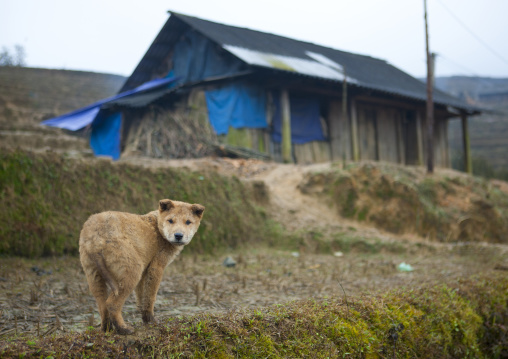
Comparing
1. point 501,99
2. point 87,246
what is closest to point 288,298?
point 87,246

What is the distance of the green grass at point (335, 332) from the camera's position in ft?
10.1

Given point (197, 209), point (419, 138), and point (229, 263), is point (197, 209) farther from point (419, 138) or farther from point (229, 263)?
point (419, 138)

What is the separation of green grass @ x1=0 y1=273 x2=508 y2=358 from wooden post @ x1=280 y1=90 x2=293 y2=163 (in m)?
10.0

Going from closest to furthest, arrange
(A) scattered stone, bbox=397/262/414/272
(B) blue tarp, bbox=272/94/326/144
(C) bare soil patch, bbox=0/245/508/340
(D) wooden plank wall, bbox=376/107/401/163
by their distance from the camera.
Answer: (C) bare soil patch, bbox=0/245/508/340
(A) scattered stone, bbox=397/262/414/272
(B) blue tarp, bbox=272/94/326/144
(D) wooden plank wall, bbox=376/107/401/163

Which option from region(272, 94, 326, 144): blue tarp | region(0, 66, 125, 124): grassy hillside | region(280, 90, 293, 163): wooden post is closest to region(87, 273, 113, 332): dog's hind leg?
A: region(280, 90, 293, 163): wooden post

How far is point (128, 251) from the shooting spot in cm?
336

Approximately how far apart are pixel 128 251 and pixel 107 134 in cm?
1492

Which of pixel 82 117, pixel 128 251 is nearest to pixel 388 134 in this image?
pixel 82 117

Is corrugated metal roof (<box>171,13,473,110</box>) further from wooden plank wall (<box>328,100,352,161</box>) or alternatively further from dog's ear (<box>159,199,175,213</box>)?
dog's ear (<box>159,199,175,213</box>)

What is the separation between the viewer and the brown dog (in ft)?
10.6

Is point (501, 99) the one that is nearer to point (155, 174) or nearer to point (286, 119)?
point (286, 119)

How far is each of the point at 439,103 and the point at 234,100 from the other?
33.6 ft

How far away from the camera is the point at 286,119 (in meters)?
15.7

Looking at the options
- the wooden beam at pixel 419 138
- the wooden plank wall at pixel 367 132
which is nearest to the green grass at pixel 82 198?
the wooden plank wall at pixel 367 132
